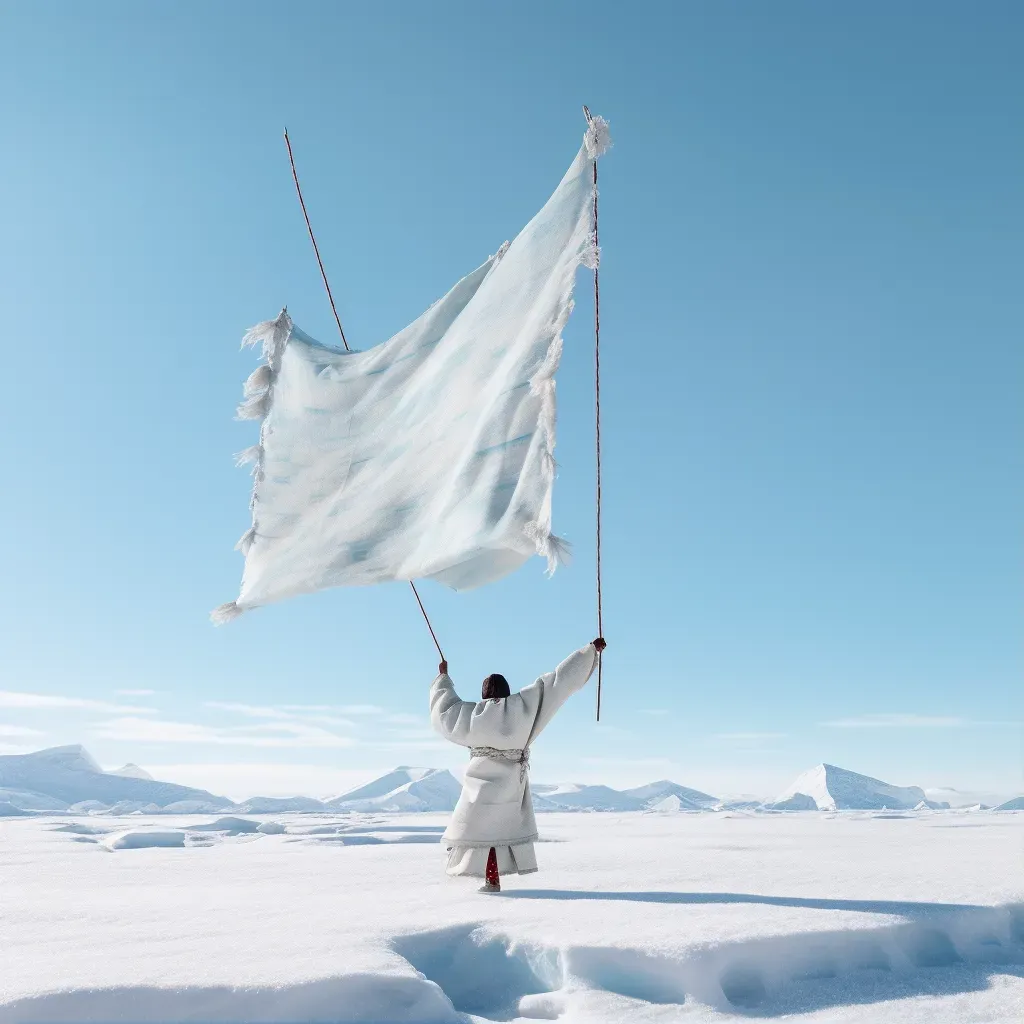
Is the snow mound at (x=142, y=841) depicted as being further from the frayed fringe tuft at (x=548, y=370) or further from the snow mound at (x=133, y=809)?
the snow mound at (x=133, y=809)

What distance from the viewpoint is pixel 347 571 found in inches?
201

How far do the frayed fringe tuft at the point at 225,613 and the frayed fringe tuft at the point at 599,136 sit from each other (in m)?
3.76

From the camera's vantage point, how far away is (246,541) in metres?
6.08

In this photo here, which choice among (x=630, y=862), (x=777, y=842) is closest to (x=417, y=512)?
(x=630, y=862)

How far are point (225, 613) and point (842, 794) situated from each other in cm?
9097

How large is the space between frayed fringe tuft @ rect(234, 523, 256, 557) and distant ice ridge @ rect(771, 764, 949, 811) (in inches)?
3175

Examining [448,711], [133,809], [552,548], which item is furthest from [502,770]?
[133,809]

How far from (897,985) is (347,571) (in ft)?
11.3

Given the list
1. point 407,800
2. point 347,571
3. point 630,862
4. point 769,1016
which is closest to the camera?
point 769,1016

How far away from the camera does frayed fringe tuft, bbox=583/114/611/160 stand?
4.52 meters

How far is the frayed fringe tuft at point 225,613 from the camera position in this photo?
18.7 ft

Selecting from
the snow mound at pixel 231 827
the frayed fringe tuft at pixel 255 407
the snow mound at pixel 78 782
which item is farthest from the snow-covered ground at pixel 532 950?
the snow mound at pixel 78 782

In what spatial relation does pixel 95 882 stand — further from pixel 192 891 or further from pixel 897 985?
pixel 897 985

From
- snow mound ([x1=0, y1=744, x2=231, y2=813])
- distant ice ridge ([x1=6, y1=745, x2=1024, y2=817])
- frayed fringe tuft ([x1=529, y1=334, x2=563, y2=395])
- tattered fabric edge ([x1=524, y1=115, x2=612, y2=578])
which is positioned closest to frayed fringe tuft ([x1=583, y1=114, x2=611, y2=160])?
tattered fabric edge ([x1=524, y1=115, x2=612, y2=578])
